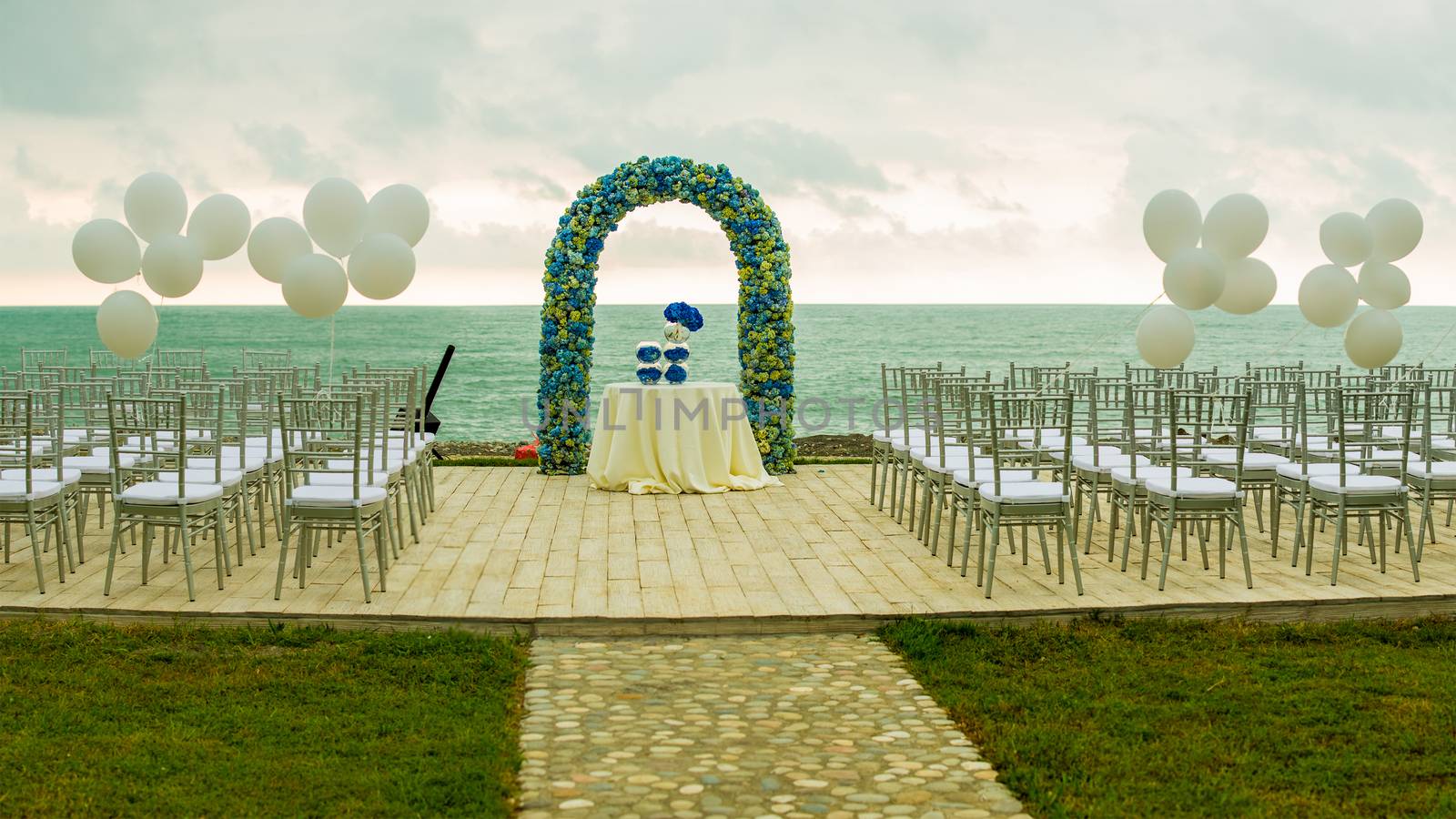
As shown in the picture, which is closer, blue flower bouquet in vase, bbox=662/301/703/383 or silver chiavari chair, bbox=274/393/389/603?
silver chiavari chair, bbox=274/393/389/603

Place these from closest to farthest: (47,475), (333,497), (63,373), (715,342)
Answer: (333,497) → (47,475) → (63,373) → (715,342)

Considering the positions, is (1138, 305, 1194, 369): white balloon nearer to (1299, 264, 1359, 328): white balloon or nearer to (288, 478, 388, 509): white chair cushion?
(1299, 264, 1359, 328): white balloon

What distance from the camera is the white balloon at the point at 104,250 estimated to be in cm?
759

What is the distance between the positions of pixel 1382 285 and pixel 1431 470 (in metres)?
1.80

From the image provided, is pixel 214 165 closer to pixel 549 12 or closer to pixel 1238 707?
pixel 549 12

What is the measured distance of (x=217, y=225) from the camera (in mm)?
8133

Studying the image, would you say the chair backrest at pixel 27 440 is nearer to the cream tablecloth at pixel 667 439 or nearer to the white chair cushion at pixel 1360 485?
the cream tablecloth at pixel 667 439

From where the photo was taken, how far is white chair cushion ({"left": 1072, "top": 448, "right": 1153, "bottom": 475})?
6.80 m

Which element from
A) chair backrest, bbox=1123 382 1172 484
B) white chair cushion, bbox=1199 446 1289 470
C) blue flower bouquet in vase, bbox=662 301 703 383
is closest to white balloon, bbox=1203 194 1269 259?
chair backrest, bbox=1123 382 1172 484

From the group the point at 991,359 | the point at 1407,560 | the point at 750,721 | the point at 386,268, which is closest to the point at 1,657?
the point at 750,721

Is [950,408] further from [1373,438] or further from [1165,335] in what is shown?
[1373,438]

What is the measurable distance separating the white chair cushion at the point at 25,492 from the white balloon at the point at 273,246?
7.78 feet

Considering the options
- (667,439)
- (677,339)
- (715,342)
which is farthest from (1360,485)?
(715,342)

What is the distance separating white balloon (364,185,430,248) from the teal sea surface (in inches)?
700
